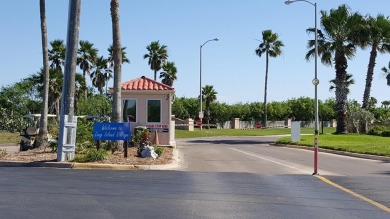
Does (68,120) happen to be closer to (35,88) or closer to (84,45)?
(84,45)

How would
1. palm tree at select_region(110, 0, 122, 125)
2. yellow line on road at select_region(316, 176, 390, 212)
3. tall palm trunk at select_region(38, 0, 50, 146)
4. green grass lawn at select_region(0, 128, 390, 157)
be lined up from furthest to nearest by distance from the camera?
green grass lawn at select_region(0, 128, 390, 157) → tall palm trunk at select_region(38, 0, 50, 146) → palm tree at select_region(110, 0, 122, 125) → yellow line on road at select_region(316, 176, 390, 212)

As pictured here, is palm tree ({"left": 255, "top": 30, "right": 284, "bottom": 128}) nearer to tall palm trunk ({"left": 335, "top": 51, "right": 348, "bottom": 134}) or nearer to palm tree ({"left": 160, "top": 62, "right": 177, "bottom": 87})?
palm tree ({"left": 160, "top": 62, "right": 177, "bottom": 87})

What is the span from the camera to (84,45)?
2365 inches

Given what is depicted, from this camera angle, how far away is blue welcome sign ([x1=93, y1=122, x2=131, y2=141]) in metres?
17.6

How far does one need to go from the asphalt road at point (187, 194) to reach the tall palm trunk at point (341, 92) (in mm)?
27624

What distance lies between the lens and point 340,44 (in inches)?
1610

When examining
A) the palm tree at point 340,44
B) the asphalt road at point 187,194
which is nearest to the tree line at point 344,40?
the palm tree at point 340,44

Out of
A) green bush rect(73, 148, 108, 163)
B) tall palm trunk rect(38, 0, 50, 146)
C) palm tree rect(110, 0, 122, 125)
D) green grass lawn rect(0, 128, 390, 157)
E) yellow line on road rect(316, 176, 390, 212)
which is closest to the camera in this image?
yellow line on road rect(316, 176, 390, 212)

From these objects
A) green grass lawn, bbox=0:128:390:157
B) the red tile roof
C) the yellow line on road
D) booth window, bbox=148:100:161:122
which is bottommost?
the yellow line on road

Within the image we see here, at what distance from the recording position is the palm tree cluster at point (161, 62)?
66875mm

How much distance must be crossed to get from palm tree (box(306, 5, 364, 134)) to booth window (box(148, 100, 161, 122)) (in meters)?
20.5

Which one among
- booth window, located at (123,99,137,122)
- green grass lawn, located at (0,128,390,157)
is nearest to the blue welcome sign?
booth window, located at (123,99,137,122)

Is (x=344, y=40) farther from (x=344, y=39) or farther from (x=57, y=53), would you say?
(x=57, y=53)

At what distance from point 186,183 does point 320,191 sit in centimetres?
304
